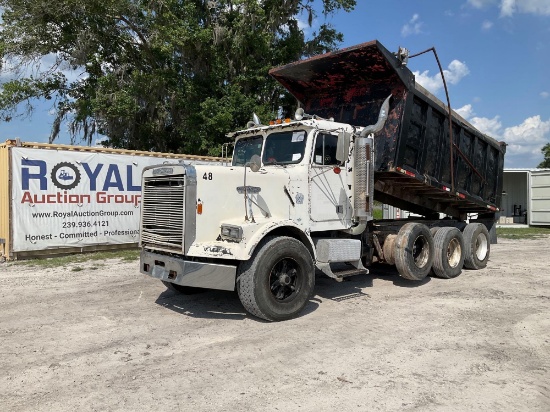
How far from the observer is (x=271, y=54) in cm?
2012

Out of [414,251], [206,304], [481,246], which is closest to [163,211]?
[206,304]

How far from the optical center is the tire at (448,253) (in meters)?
8.74

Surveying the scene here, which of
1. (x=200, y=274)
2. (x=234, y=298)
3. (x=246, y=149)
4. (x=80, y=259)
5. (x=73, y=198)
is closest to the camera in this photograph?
(x=200, y=274)

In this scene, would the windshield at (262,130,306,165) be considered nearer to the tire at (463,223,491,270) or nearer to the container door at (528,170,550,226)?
the tire at (463,223,491,270)

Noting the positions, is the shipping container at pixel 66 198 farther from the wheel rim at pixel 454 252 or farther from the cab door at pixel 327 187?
the wheel rim at pixel 454 252

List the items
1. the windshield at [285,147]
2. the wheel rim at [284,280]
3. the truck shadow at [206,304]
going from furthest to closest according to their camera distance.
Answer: the windshield at [285,147] → the truck shadow at [206,304] → the wheel rim at [284,280]

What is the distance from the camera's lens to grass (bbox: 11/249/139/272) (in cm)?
1056

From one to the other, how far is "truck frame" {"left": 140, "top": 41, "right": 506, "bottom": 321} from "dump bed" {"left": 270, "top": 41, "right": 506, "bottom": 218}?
0.03m

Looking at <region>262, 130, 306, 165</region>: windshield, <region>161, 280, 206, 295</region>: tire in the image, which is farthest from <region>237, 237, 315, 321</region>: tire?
<region>161, 280, 206, 295</region>: tire

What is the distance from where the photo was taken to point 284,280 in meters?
5.97

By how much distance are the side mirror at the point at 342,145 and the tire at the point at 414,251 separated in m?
2.36

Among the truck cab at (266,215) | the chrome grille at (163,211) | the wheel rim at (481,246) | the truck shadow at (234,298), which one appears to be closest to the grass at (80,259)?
the truck shadow at (234,298)

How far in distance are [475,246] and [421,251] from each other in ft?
7.04

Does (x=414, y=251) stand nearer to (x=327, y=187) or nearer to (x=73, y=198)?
(x=327, y=187)
